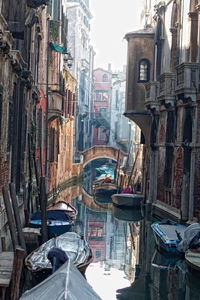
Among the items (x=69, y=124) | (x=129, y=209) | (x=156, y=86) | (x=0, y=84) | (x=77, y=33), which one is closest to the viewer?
(x=0, y=84)

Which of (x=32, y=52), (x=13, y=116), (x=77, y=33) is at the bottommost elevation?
(x=13, y=116)

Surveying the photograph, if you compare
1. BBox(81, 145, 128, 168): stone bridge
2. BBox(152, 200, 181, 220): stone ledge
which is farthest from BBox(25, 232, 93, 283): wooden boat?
BBox(81, 145, 128, 168): stone bridge

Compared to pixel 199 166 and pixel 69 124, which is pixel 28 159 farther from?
pixel 69 124

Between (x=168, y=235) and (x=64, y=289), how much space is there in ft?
26.9

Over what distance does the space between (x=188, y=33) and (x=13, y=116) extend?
710 cm

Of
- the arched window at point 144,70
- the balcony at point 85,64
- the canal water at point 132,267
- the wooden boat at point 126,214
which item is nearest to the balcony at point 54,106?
the arched window at point 144,70

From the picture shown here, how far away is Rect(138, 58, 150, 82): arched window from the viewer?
2389 centimetres

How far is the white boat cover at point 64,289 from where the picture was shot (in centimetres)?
668

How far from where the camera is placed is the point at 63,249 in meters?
11.7

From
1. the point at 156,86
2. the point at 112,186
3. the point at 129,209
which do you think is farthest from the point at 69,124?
the point at 156,86

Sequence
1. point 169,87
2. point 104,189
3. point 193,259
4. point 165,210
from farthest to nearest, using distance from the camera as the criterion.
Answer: point 104,189, point 165,210, point 169,87, point 193,259

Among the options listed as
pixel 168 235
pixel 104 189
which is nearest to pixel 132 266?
pixel 168 235

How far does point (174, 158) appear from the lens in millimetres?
19766

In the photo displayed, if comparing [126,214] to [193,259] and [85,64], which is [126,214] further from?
[85,64]
